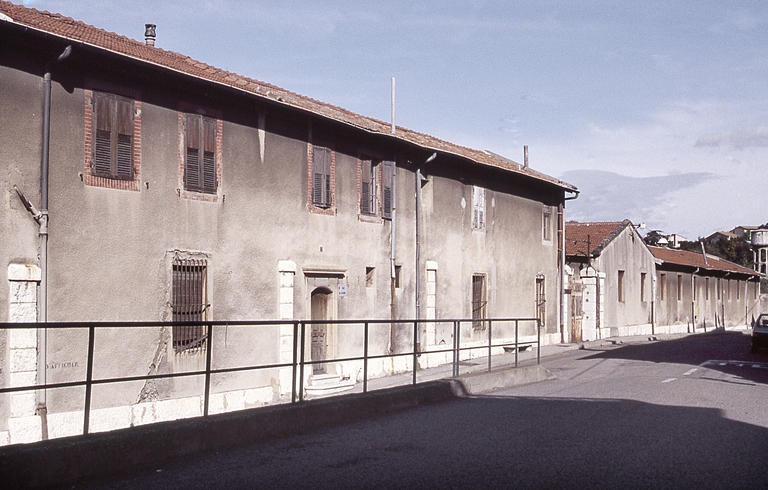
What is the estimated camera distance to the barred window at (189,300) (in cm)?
1548

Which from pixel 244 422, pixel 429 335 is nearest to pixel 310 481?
pixel 244 422

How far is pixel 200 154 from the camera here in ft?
52.4

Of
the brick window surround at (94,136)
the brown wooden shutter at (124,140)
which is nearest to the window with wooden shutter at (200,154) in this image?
the brick window surround at (94,136)

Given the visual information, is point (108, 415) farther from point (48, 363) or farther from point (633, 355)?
point (633, 355)

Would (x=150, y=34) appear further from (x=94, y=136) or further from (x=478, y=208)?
(x=478, y=208)

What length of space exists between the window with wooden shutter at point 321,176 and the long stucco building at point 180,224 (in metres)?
0.05

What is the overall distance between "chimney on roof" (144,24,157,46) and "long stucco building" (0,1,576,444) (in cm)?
6

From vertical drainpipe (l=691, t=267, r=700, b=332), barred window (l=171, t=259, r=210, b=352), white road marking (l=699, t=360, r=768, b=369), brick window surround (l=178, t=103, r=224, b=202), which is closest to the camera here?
barred window (l=171, t=259, r=210, b=352)

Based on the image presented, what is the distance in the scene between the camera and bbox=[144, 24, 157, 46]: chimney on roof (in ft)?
65.1

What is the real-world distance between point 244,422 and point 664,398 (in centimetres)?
774

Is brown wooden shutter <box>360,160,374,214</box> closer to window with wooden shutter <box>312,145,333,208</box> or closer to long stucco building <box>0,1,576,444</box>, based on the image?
long stucco building <box>0,1,576,444</box>

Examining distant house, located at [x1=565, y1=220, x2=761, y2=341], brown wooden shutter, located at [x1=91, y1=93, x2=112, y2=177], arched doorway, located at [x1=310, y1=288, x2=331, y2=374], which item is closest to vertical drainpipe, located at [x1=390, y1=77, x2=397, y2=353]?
arched doorway, located at [x1=310, y1=288, x2=331, y2=374]

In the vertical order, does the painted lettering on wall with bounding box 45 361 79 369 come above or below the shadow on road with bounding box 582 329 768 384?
above

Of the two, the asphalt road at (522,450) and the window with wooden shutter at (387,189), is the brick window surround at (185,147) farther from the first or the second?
the asphalt road at (522,450)
